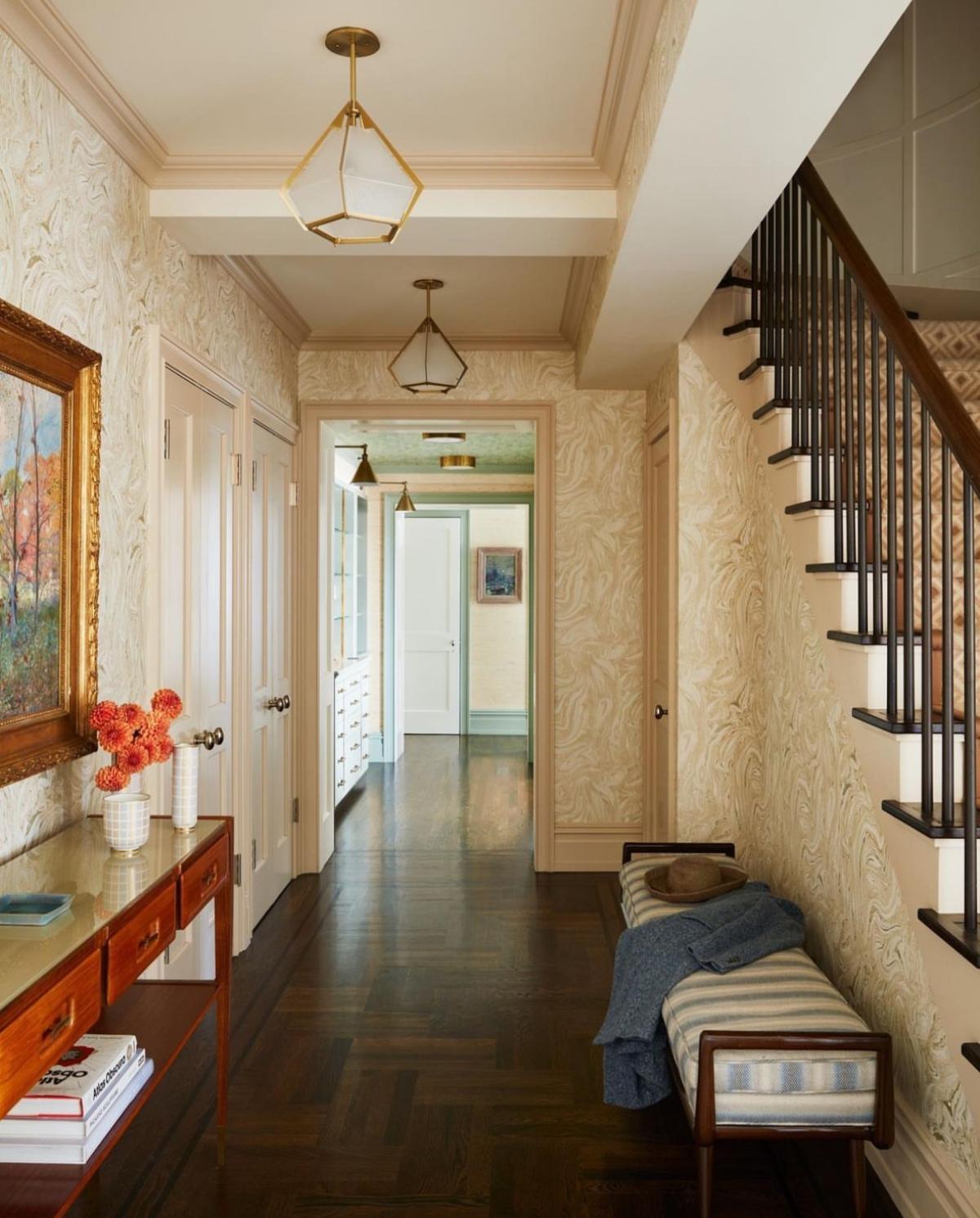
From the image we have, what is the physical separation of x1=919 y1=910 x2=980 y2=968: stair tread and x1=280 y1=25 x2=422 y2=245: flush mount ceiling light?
1905 mm

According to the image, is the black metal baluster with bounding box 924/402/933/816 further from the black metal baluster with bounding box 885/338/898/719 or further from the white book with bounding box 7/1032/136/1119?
the white book with bounding box 7/1032/136/1119

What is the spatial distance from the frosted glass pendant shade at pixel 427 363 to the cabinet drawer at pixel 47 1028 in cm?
285

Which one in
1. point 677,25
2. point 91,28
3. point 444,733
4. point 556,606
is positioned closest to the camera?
point 677,25

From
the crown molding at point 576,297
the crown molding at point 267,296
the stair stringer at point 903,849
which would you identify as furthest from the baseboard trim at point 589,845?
the crown molding at point 267,296

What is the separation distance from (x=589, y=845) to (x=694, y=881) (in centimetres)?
197

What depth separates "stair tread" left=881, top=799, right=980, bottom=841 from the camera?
1989mm

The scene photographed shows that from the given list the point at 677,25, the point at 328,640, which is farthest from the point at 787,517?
the point at 328,640

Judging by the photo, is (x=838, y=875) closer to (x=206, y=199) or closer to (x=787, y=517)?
(x=787, y=517)

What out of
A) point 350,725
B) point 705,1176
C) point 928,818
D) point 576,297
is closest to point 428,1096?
point 705,1176

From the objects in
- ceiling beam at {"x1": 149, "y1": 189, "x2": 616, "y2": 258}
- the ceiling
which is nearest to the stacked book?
ceiling beam at {"x1": 149, "y1": 189, "x2": 616, "y2": 258}

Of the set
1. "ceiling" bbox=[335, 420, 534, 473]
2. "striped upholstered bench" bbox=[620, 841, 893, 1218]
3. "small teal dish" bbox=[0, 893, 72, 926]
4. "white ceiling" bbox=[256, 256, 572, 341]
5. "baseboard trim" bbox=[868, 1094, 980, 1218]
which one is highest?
"white ceiling" bbox=[256, 256, 572, 341]

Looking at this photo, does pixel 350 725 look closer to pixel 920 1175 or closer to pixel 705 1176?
pixel 705 1176

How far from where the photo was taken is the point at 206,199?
2.84m

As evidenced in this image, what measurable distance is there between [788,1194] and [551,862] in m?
2.66
